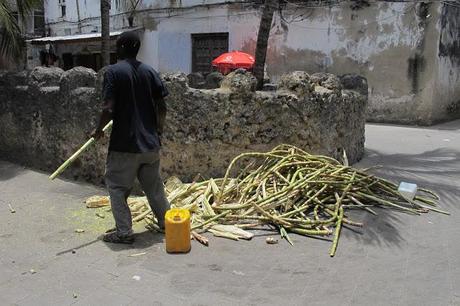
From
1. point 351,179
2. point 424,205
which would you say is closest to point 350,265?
point 351,179

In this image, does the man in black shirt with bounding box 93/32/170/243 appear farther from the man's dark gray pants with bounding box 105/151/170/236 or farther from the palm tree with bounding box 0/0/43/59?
the palm tree with bounding box 0/0/43/59

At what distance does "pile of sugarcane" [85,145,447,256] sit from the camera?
4.68m

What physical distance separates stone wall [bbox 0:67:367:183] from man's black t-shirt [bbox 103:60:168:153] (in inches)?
58.2

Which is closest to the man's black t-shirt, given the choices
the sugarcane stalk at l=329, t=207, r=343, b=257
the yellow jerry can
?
the yellow jerry can

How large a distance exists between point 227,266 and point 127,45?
2.01 m

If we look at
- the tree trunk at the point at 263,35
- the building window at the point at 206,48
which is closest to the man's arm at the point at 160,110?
the tree trunk at the point at 263,35

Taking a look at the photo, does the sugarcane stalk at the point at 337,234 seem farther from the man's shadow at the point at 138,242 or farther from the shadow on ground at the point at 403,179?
the man's shadow at the point at 138,242

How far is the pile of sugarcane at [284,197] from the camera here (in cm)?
468

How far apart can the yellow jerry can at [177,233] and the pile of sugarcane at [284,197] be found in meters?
0.46

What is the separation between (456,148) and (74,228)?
7.71m

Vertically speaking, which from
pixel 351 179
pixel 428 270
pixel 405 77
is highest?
pixel 405 77

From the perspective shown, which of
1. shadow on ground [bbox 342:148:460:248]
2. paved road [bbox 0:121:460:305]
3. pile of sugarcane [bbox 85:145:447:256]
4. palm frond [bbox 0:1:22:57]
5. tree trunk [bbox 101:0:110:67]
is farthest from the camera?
tree trunk [bbox 101:0:110:67]

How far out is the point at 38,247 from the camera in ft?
14.0

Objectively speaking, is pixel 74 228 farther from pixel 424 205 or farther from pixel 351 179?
pixel 424 205
